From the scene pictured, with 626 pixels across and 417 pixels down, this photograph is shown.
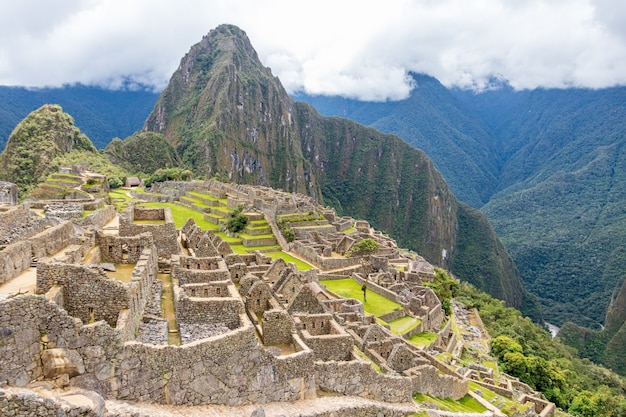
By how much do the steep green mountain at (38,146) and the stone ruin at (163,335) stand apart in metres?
74.2

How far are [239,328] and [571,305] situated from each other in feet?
547

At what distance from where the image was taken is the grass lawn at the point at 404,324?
112ft

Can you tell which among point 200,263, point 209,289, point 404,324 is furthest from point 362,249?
point 209,289

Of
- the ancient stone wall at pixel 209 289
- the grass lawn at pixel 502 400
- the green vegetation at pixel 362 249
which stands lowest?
the grass lawn at pixel 502 400

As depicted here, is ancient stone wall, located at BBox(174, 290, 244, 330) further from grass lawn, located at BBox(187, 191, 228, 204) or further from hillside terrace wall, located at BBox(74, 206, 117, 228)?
grass lawn, located at BBox(187, 191, 228, 204)

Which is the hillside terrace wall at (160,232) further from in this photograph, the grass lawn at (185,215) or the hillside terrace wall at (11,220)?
the grass lawn at (185,215)

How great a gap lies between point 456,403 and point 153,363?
1630cm

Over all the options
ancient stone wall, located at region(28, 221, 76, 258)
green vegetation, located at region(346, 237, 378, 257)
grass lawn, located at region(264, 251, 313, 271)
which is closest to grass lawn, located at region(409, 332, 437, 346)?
grass lawn, located at region(264, 251, 313, 271)

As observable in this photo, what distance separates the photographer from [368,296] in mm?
41125

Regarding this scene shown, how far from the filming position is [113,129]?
170 metres

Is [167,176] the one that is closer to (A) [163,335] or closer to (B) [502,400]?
(B) [502,400]

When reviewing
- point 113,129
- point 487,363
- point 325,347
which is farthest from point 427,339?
point 113,129

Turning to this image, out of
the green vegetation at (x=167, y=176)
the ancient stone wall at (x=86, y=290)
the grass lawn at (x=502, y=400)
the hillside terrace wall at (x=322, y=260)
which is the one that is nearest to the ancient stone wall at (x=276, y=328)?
the ancient stone wall at (x=86, y=290)

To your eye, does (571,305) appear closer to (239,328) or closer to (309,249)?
(309,249)
